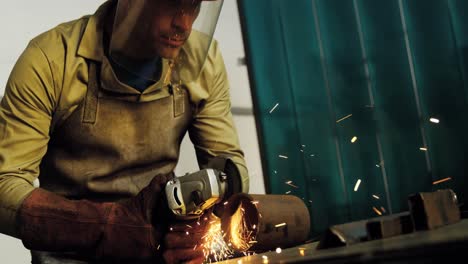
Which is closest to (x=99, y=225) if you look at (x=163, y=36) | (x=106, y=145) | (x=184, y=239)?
(x=184, y=239)

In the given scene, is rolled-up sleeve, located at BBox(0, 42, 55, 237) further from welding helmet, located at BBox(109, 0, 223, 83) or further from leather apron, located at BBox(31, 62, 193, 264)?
welding helmet, located at BBox(109, 0, 223, 83)

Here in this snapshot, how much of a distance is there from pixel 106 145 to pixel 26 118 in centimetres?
27

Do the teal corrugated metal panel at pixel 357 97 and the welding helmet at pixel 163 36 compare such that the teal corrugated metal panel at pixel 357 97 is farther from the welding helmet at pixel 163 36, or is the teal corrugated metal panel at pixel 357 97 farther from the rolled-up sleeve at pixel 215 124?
the welding helmet at pixel 163 36

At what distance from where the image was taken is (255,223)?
168 cm

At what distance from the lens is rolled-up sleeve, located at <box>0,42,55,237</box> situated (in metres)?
1.73

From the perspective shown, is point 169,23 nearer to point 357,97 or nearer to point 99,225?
point 99,225

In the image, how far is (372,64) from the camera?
2773 millimetres

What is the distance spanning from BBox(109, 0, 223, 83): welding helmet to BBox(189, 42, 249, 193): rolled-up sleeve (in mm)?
289

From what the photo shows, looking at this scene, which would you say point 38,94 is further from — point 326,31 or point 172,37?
point 326,31

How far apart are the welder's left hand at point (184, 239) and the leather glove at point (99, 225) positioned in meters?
0.05

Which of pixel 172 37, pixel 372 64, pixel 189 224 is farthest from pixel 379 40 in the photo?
pixel 189 224

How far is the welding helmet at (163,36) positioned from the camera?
1.67m

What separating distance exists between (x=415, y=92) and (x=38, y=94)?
168cm

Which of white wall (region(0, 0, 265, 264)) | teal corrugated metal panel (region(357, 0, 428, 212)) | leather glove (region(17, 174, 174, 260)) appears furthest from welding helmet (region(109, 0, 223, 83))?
teal corrugated metal panel (region(357, 0, 428, 212))
